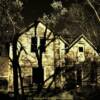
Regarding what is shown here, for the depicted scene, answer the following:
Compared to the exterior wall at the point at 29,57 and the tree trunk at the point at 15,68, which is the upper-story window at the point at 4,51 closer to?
the exterior wall at the point at 29,57

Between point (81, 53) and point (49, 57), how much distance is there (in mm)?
3847

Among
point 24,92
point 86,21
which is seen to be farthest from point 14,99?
point 86,21

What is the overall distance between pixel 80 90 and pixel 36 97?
539cm

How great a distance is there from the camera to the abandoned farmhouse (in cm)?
3841

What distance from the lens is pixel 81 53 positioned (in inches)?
1578

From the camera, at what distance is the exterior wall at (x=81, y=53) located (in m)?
39.8

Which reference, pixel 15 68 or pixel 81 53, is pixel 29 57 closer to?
pixel 15 68

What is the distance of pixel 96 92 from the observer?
129 feet

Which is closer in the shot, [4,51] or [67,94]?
[67,94]

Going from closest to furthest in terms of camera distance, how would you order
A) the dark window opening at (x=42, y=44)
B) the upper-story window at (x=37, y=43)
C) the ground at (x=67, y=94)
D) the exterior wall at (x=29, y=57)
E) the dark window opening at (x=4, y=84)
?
1. the ground at (x=67, y=94)
2. the exterior wall at (x=29, y=57)
3. the upper-story window at (x=37, y=43)
4. the dark window opening at (x=42, y=44)
5. the dark window opening at (x=4, y=84)

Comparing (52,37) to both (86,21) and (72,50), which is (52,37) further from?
(86,21)

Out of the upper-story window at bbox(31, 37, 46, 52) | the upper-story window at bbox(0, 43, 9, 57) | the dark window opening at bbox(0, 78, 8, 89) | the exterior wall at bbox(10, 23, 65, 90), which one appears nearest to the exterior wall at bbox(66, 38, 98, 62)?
the exterior wall at bbox(10, 23, 65, 90)

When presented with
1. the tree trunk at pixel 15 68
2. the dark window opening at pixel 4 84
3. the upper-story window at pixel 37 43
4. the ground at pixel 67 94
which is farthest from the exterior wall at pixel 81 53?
the dark window opening at pixel 4 84

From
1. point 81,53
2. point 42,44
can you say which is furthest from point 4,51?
point 81,53
